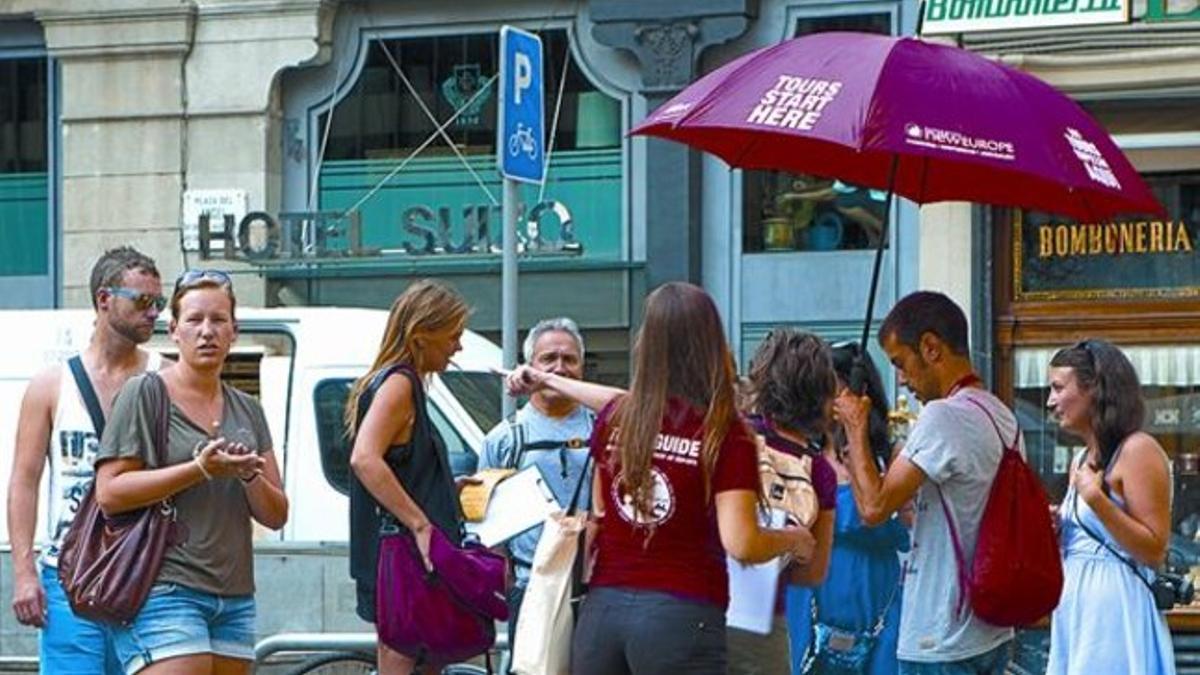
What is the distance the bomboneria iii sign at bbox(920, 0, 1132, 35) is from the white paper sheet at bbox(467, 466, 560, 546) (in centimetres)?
840

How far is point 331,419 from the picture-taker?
13758mm

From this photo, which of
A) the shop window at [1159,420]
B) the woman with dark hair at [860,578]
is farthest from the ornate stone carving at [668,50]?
the woman with dark hair at [860,578]

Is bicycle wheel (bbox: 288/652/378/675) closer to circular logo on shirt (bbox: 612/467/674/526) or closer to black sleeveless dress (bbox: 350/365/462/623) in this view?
black sleeveless dress (bbox: 350/365/462/623)

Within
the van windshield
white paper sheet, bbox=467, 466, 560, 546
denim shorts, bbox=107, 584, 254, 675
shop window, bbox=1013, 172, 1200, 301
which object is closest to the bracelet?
denim shorts, bbox=107, 584, 254, 675

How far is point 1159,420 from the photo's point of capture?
16.0 metres

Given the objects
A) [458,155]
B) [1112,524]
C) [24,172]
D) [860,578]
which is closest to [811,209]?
[458,155]

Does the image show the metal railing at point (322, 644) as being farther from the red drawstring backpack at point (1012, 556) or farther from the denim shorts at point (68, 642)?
the red drawstring backpack at point (1012, 556)

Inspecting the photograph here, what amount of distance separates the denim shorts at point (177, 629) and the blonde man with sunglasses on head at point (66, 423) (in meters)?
0.41

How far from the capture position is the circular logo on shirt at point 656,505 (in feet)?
22.2

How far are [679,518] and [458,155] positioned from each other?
39.7ft

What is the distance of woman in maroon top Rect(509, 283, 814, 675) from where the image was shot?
6742mm

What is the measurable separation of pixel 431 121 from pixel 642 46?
177 cm

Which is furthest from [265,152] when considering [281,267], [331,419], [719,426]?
[719,426]

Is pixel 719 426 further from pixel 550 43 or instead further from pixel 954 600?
pixel 550 43
